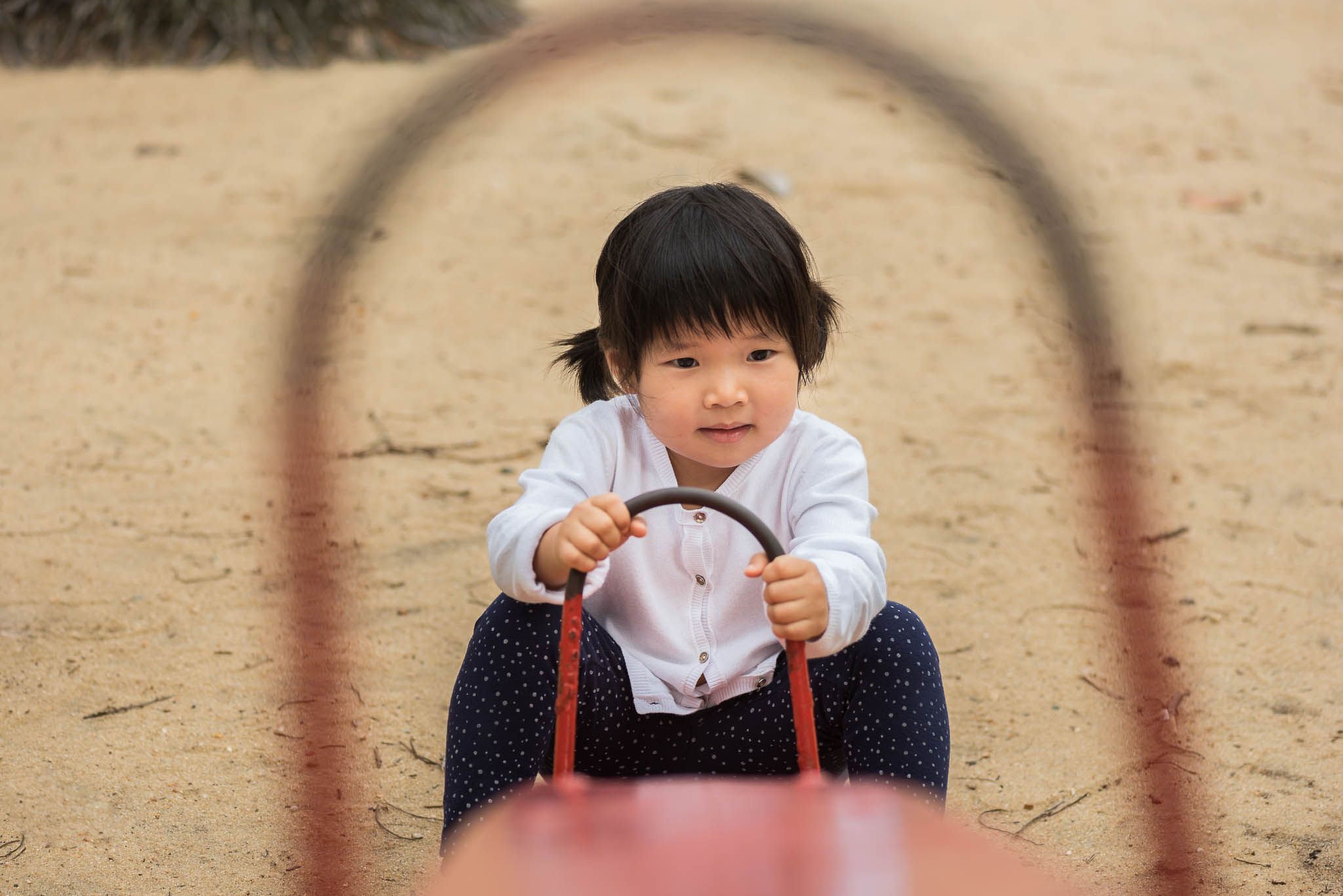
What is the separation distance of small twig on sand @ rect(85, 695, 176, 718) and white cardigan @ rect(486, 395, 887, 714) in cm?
73

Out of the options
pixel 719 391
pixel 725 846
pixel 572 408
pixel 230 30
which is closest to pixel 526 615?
pixel 719 391

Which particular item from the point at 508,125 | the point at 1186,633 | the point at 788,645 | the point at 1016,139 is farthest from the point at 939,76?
the point at 508,125

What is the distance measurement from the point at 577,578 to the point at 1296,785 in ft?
3.42

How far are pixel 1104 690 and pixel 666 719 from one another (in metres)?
0.80

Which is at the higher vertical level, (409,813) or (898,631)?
(898,631)

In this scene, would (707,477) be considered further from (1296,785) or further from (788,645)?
(1296,785)

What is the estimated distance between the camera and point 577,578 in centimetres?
109

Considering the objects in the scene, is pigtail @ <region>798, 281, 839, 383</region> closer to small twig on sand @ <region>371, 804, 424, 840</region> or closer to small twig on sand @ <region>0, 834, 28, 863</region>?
small twig on sand @ <region>371, 804, 424, 840</region>

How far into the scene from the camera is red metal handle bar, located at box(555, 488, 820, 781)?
104cm

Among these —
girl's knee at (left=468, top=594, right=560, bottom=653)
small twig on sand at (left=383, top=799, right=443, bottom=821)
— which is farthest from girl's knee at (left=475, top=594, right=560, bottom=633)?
small twig on sand at (left=383, top=799, right=443, bottom=821)

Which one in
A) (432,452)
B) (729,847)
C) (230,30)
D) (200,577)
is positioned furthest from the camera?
(230,30)

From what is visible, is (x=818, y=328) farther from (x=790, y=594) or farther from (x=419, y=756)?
(x=419, y=756)

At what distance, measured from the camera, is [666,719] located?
Answer: 4.50 feet

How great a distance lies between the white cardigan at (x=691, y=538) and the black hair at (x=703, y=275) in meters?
0.08
